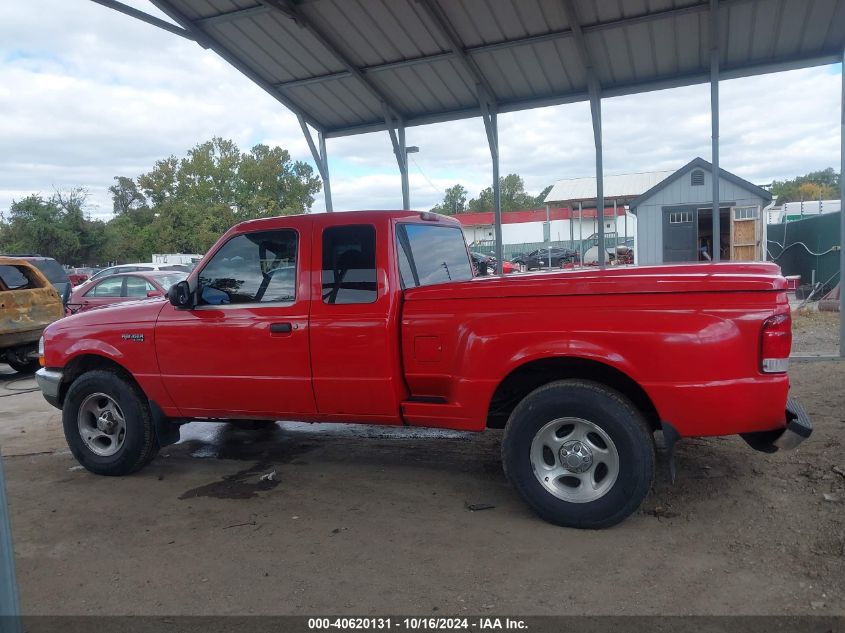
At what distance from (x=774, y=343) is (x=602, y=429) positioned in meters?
1.04

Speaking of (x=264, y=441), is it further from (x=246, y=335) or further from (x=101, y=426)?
(x=246, y=335)

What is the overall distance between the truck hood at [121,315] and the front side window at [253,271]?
504 mm

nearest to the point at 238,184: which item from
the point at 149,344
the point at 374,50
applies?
the point at 374,50

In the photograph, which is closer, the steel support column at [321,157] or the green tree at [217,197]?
the steel support column at [321,157]

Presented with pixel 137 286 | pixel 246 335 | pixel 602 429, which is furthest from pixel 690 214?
pixel 246 335

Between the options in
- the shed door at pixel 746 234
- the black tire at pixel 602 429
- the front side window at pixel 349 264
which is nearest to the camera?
the black tire at pixel 602 429

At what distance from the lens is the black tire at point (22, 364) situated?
10.6m

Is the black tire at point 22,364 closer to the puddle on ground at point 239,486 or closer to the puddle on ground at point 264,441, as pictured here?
the puddle on ground at point 264,441

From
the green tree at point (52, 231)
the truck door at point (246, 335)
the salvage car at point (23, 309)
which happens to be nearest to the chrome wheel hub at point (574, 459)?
the truck door at point (246, 335)

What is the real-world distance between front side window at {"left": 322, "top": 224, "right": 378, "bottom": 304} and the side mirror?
1107mm

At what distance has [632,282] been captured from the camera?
3684mm

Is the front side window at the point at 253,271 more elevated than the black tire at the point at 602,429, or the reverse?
the front side window at the point at 253,271

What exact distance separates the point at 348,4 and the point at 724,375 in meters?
6.03
